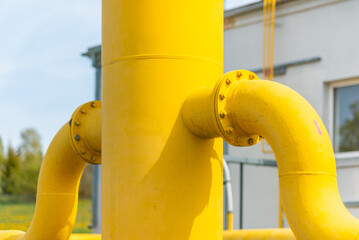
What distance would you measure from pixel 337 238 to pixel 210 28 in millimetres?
1221

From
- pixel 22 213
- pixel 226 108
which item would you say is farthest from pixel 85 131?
pixel 22 213

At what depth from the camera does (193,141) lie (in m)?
3.26

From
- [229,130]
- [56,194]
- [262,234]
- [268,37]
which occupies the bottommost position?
[262,234]

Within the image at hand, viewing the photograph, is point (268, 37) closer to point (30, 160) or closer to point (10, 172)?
point (10, 172)

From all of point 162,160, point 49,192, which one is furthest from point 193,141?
point 49,192

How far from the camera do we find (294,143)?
9.31 ft

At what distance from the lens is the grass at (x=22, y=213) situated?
17.0m

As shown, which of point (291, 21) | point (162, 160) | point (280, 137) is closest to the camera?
point (280, 137)

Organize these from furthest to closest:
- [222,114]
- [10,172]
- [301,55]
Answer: [10,172], [301,55], [222,114]

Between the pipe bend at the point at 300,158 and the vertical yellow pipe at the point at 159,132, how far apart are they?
0.37m

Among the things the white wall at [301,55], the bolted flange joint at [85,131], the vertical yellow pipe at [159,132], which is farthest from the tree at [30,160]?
the vertical yellow pipe at [159,132]

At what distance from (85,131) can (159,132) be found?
32.1 inches

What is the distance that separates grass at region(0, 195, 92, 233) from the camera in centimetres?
1700

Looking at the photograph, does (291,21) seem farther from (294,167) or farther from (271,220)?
(294,167)
